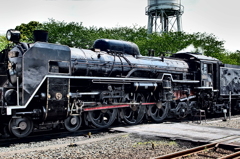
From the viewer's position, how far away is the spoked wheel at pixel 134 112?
12.2 meters

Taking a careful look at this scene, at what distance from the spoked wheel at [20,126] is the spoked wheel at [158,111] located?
6088mm

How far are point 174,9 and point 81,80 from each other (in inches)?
1257

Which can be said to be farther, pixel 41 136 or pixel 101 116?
pixel 101 116

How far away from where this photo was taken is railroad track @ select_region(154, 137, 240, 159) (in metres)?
6.62

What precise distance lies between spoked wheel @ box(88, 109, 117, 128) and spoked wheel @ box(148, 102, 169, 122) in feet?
7.72

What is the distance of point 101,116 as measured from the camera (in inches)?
452

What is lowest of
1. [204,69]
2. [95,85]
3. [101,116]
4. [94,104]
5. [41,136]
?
[41,136]

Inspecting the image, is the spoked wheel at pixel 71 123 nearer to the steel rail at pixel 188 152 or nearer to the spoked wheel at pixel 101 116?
the spoked wheel at pixel 101 116

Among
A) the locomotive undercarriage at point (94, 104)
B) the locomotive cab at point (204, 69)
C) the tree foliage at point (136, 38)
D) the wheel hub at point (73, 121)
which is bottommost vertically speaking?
the wheel hub at point (73, 121)

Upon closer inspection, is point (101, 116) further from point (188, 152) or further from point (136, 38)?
point (136, 38)

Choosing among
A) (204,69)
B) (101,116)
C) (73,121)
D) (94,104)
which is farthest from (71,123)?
(204,69)

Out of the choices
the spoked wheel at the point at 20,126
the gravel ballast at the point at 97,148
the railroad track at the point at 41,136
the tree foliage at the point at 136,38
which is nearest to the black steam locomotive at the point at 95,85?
the spoked wheel at the point at 20,126

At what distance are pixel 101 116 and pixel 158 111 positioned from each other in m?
3.58

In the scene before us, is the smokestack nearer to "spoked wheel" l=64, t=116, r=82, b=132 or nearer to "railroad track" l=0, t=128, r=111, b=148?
Result: "spoked wheel" l=64, t=116, r=82, b=132
